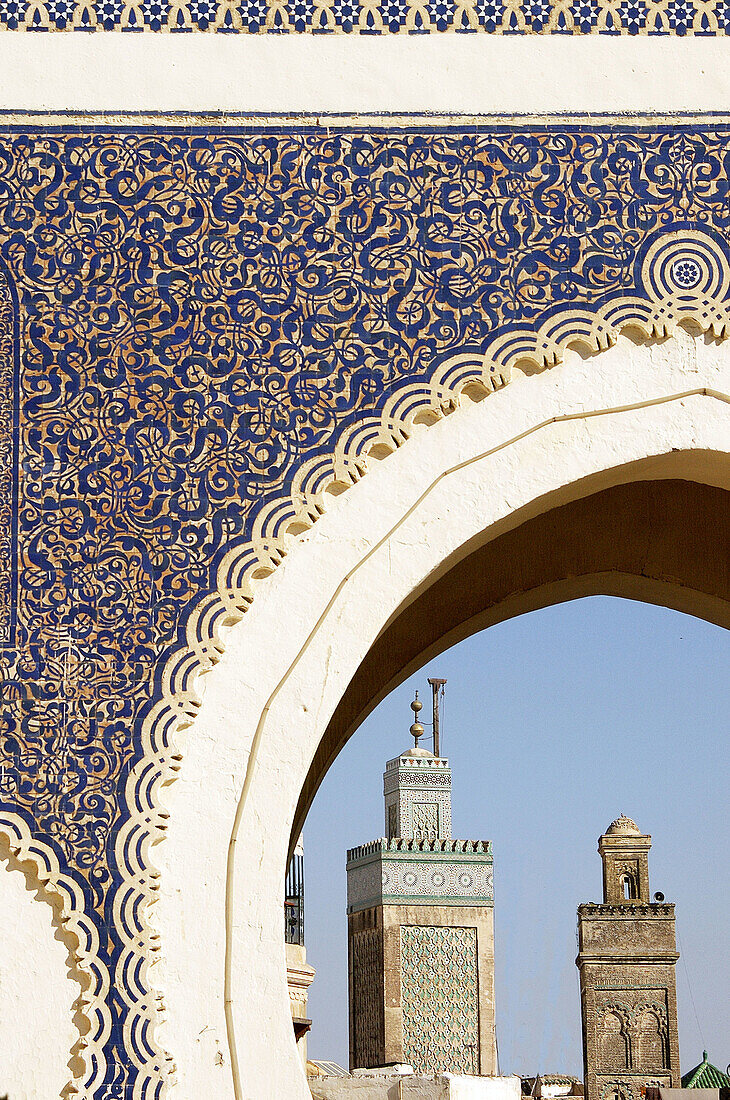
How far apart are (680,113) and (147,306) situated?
115cm

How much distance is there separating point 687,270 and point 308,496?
88 centimetres

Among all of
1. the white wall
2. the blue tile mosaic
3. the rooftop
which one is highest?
the blue tile mosaic

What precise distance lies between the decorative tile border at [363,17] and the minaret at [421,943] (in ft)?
46.0

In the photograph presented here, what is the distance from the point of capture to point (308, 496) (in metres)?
3.26

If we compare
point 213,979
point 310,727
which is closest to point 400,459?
point 310,727

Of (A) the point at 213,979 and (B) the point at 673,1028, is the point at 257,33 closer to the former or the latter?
(A) the point at 213,979

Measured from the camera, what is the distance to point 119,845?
10.1 feet

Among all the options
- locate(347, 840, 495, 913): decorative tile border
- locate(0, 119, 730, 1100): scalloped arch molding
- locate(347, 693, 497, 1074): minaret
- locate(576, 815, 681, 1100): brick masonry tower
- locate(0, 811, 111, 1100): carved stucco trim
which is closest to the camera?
locate(0, 811, 111, 1100): carved stucco trim

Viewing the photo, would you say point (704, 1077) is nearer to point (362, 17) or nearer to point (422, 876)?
point (422, 876)

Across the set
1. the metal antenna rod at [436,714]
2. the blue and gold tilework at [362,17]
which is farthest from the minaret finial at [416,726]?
the blue and gold tilework at [362,17]

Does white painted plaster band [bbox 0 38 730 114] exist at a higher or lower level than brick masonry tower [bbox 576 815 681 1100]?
higher

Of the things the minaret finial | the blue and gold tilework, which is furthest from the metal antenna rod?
the blue and gold tilework

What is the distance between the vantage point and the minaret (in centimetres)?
1702

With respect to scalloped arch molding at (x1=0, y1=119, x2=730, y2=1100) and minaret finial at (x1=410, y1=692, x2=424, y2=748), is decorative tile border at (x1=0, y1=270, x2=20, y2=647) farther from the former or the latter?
minaret finial at (x1=410, y1=692, x2=424, y2=748)
